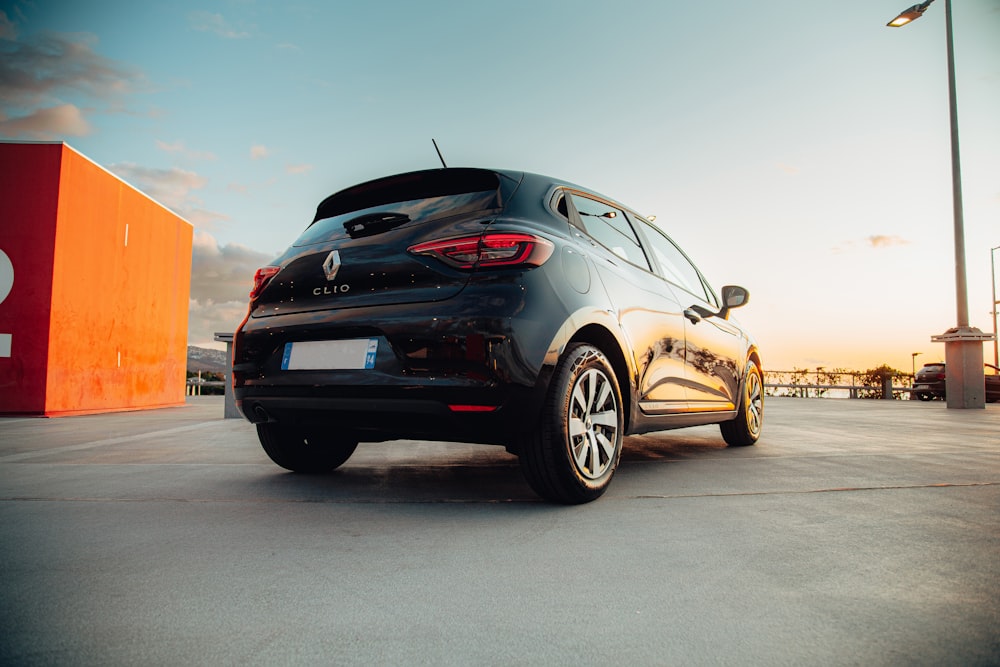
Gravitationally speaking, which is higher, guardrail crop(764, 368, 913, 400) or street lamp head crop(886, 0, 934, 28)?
street lamp head crop(886, 0, 934, 28)

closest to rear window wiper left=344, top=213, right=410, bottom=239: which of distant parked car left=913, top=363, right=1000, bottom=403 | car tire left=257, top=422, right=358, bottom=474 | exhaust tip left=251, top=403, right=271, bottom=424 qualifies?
exhaust tip left=251, top=403, right=271, bottom=424

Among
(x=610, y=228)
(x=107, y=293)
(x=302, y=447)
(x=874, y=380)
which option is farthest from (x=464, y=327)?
(x=874, y=380)

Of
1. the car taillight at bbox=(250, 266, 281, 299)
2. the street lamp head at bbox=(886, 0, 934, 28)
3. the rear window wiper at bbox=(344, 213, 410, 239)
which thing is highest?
the street lamp head at bbox=(886, 0, 934, 28)

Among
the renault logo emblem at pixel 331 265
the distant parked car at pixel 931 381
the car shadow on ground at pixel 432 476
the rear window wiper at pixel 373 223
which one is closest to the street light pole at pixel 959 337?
the distant parked car at pixel 931 381

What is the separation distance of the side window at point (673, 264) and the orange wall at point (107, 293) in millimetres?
10107

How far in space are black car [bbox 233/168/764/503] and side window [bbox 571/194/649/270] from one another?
0.8 inches

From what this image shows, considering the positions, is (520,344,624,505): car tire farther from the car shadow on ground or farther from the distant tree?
the distant tree

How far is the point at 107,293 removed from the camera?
12250 mm

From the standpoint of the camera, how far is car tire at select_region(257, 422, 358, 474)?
12.9 feet

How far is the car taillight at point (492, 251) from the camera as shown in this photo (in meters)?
2.83

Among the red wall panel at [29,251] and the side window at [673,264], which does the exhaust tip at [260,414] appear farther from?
the red wall panel at [29,251]

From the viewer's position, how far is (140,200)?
43.8 feet

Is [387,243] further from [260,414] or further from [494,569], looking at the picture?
[494,569]

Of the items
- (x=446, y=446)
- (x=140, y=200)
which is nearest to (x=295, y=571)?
(x=446, y=446)
